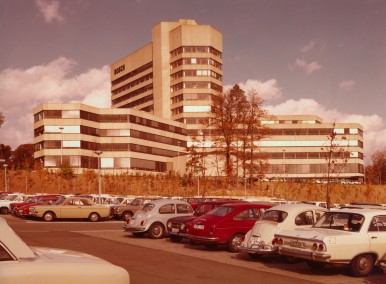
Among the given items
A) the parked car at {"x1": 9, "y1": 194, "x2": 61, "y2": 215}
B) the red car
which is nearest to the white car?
the red car

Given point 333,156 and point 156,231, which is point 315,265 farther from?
point 333,156

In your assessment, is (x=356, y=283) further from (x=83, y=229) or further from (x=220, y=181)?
(x=220, y=181)

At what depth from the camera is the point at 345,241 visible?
12.7 metres

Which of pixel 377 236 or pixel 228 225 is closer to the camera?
pixel 377 236

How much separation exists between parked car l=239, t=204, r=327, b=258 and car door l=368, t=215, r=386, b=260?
2678 millimetres

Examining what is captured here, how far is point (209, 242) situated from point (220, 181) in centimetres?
4995

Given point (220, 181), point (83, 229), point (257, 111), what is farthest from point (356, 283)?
point (220, 181)

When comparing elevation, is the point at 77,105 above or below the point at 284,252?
above

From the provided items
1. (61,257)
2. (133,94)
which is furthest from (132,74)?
(61,257)

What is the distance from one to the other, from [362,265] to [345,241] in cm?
88

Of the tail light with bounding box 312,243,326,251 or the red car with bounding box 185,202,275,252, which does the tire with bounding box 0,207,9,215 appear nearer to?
the red car with bounding box 185,202,275,252

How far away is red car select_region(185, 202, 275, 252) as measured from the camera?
17.8 metres

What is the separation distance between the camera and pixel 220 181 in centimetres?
6769

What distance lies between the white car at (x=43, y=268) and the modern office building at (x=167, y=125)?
81.8m
